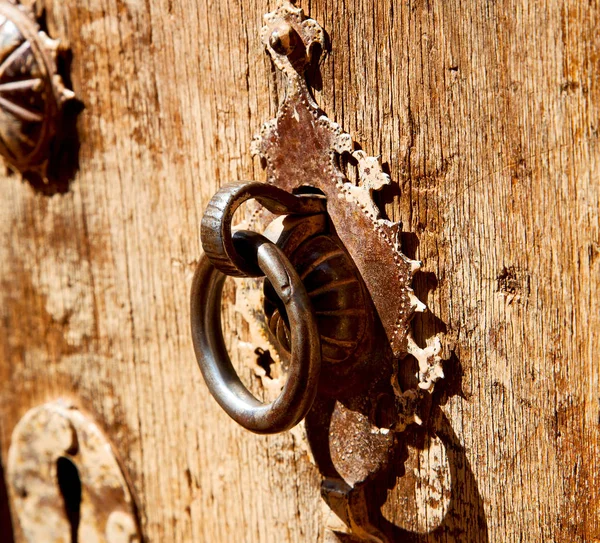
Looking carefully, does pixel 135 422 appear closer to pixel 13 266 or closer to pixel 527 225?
pixel 13 266

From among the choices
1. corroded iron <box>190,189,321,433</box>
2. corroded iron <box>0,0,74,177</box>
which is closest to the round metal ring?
corroded iron <box>190,189,321,433</box>

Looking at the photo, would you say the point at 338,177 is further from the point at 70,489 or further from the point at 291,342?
the point at 70,489

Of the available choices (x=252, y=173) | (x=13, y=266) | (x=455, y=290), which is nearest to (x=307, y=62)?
(x=252, y=173)

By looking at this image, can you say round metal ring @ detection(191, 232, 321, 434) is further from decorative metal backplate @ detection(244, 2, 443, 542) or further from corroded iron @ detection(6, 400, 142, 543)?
corroded iron @ detection(6, 400, 142, 543)

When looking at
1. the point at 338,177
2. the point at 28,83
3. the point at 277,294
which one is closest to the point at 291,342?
the point at 277,294

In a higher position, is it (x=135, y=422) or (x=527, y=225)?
(x=527, y=225)

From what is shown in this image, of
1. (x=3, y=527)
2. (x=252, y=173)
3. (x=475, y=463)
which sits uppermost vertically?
(x=252, y=173)

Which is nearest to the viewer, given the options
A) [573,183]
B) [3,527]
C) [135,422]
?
[573,183]
